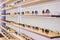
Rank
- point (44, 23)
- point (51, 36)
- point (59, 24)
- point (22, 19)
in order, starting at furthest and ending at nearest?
1. point (22, 19)
2. point (44, 23)
3. point (59, 24)
4. point (51, 36)

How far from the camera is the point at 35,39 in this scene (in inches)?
115

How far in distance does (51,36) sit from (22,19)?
Result: 191 centimetres

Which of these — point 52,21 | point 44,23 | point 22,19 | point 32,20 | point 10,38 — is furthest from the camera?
point 10,38

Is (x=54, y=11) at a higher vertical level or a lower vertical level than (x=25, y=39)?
higher

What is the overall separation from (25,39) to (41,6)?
3.10 feet

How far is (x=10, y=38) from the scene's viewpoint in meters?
3.98

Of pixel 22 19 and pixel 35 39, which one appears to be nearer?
pixel 35 39

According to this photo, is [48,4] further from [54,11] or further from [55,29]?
[55,29]

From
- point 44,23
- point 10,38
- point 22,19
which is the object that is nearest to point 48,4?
point 44,23

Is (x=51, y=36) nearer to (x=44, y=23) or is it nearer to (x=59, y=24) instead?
(x=59, y=24)

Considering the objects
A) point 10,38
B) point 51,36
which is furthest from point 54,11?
point 10,38

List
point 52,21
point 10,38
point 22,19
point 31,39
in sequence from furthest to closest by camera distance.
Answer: point 10,38 → point 22,19 → point 31,39 → point 52,21

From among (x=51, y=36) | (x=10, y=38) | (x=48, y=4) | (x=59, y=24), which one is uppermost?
(x=48, y=4)

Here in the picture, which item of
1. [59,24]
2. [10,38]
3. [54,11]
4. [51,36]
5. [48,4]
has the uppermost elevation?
[48,4]
